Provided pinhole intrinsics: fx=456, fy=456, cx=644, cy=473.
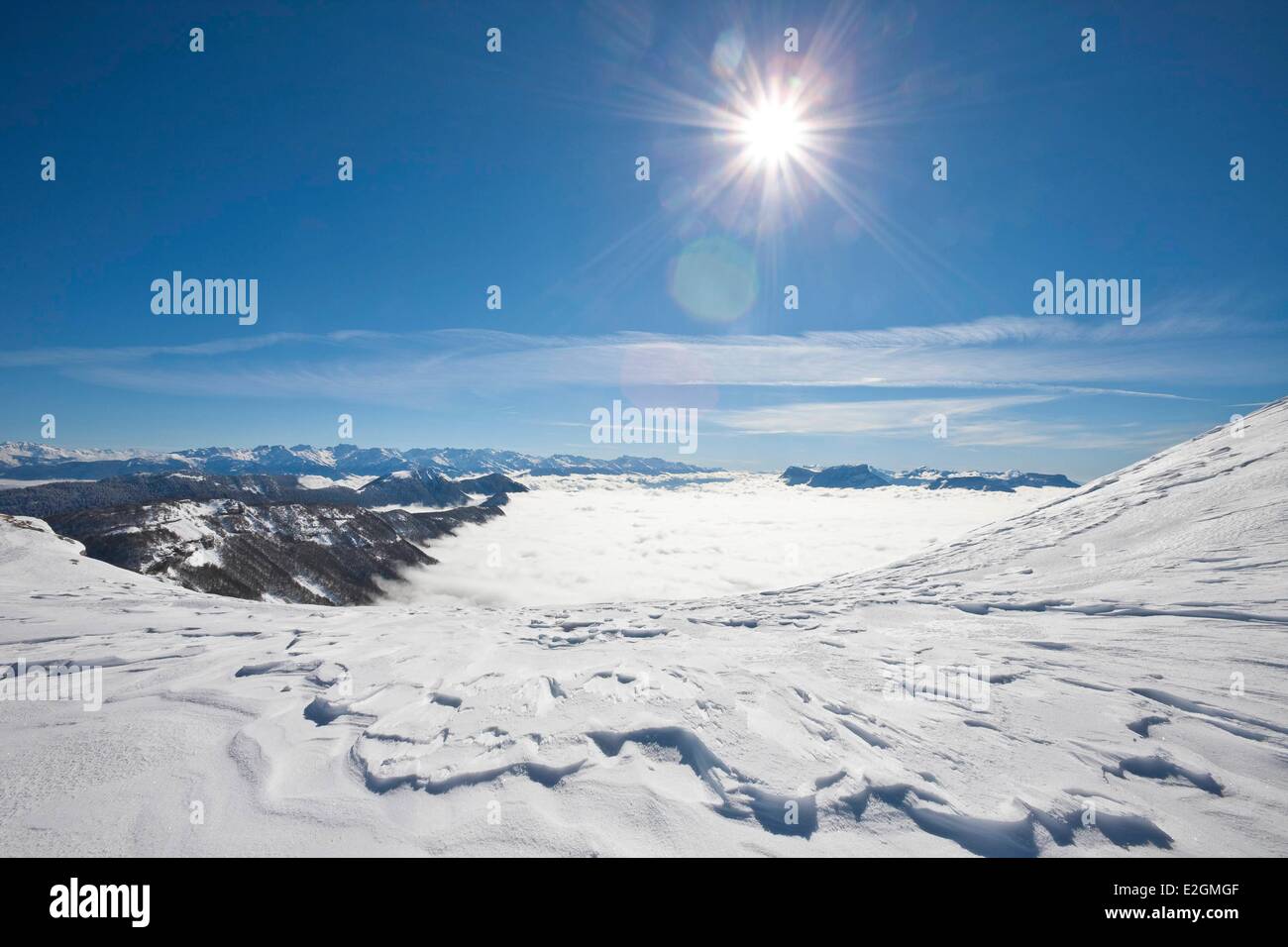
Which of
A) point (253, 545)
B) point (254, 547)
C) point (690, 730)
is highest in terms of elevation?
point (690, 730)

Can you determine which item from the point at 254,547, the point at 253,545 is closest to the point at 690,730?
the point at 254,547

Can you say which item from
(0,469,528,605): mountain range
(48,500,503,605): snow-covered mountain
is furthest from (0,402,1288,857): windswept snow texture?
(0,469,528,605): mountain range

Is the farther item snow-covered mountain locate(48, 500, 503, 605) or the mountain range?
the mountain range

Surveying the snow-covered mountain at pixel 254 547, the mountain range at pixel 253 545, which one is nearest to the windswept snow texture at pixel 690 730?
the snow-covered mountain at pixel 254 547

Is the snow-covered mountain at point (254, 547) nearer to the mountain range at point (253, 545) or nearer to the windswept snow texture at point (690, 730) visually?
the mountain range at point (253, 545)

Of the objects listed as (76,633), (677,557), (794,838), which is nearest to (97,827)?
(794,838)

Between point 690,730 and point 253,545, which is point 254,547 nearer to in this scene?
point 253,545

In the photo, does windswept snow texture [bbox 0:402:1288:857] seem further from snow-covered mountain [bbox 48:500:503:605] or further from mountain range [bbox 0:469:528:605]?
mountain range [bbox 0:469:528:605]
